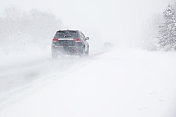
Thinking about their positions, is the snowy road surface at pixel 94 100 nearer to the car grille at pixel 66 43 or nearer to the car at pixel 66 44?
the car at pixel 66 44

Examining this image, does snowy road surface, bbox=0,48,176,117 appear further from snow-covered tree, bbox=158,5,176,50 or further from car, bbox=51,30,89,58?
snow-covered tree, bbox=158,5,176,50

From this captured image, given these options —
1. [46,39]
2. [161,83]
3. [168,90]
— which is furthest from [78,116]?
[46,39]

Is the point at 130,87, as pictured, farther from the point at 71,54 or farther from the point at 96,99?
the point at 71,54

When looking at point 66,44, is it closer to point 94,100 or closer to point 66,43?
point 66,43

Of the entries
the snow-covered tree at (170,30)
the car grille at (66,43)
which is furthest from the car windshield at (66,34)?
the snow-covered tree at (170,30)

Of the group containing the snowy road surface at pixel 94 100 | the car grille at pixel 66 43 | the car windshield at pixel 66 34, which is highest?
the car windshield at pixel 66 34

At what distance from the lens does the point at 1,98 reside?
10.3ft

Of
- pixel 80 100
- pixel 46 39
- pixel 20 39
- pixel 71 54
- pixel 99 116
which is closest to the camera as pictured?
pixel 99 116

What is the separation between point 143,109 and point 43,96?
164cm

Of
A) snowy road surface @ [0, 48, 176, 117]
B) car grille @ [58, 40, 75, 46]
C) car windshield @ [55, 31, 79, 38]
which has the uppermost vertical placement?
car windshield @ [55, 31, 79, 38]

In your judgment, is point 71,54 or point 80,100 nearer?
point 80,100

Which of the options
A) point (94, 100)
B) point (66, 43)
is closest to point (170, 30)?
point (66, 43)

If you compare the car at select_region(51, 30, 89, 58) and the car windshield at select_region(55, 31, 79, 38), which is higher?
the car windshield at select_region(55, 31, 79, 38)

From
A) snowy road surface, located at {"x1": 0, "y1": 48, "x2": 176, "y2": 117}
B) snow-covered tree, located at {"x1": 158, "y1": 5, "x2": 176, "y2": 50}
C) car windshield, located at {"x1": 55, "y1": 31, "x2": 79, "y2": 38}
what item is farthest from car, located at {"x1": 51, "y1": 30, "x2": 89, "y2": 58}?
snow-covered tree, located at {"x1": 158, "y1": 5, "x2": 176, "y2": 50}
